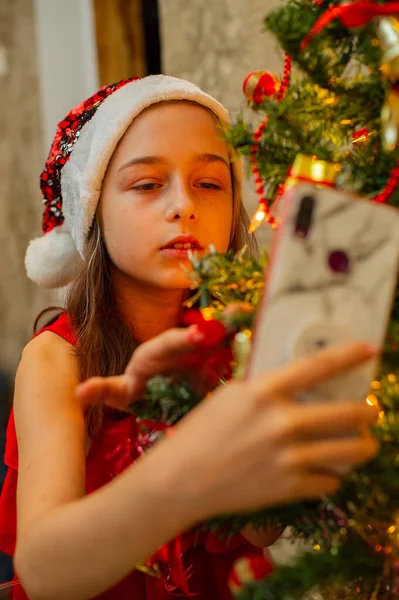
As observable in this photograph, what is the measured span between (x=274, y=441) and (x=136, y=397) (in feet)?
0.65

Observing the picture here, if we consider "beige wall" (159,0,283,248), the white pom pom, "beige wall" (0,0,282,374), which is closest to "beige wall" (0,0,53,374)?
"beige wall" (0,0,282,374)

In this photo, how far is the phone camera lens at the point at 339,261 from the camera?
48cm

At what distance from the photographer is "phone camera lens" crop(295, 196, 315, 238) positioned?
470mm

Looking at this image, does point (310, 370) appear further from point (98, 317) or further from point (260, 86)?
point (98, 317)

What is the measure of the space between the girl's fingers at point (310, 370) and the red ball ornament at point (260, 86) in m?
0.32

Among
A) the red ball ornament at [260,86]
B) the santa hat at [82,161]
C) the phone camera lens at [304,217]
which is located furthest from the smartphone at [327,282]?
the santa hat at [82,161]

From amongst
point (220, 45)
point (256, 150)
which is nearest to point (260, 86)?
point (256, 150)

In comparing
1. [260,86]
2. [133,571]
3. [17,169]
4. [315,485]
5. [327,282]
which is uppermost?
[260,86]

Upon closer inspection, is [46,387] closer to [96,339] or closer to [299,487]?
[96,339]

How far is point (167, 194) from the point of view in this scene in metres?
0.84

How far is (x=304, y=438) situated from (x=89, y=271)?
0.60 metres

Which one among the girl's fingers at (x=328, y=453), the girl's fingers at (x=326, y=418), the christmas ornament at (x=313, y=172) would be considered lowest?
the girl's fingers at (x=328, y=453)

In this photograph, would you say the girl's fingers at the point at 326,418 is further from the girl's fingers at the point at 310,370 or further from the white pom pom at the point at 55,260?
the white pom pom at the point at 55,260

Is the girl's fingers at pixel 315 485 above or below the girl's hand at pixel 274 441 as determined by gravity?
below
